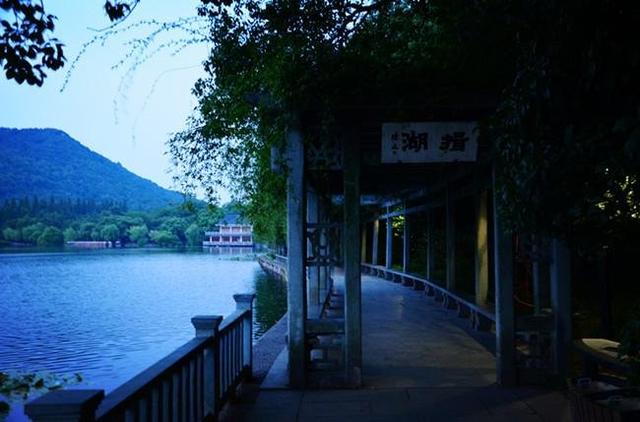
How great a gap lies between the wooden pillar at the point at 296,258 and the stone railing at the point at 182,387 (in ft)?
1.84

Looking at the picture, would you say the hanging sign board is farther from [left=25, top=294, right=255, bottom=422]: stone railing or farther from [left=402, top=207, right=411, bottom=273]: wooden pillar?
[left=402, top=207, right=411, bottom=273]: wooden pillar

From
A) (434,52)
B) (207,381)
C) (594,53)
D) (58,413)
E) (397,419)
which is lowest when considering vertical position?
(397,419)

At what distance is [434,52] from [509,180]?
216 centimetres

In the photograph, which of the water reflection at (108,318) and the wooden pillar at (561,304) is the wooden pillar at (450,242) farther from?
the water reflection at (108,318)

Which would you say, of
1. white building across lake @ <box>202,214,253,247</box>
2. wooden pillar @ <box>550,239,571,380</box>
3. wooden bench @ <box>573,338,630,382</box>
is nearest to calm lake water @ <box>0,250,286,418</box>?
wooden pillar @ <box>550,239,571,380</box>

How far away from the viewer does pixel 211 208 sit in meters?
6.53

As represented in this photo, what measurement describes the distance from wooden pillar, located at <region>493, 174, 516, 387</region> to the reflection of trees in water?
11.7 meters

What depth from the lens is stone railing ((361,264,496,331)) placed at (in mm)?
8979

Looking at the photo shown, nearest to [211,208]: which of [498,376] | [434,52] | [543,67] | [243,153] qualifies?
[243,153]

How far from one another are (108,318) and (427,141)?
2144 centimetres

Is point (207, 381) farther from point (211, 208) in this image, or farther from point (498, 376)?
point (498, 376)

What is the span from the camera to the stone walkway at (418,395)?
493 centimetres

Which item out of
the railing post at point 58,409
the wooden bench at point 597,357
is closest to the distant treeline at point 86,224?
the wooden bench at point 597,357

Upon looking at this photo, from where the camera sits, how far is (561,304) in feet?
18.9
